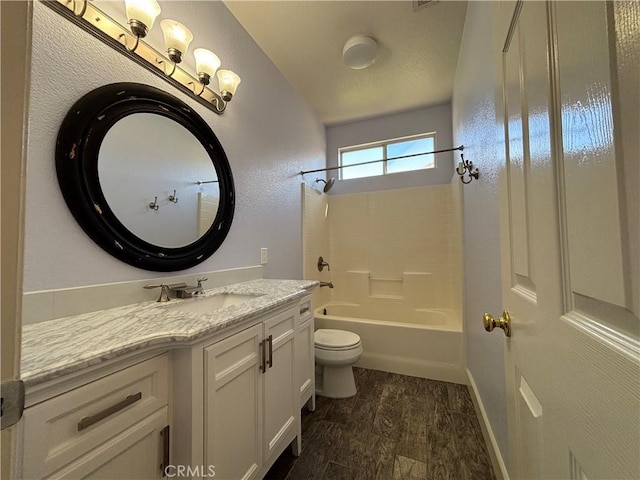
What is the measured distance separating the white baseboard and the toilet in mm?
828

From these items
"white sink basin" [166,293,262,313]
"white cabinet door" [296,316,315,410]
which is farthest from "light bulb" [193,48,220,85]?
"white cabinet door" [296,316,315,410]

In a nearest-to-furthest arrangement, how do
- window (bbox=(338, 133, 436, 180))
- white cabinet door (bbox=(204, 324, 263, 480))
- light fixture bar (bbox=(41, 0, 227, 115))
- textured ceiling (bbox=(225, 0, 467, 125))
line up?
1. white cabinet door (bbox=(204, 324, 263, 480))
2. light fixture bar (bbox=(41, 0, 227, 115))
3. textured ceiling (bbox=(225, 0, 467, 125))
4. window (bbox=(338, 133, 436, 180))

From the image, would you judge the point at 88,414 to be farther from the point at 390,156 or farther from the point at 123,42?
the point at 390,156

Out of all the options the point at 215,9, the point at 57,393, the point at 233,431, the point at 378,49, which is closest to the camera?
the point at 57,393

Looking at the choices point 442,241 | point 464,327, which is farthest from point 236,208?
point 442,241

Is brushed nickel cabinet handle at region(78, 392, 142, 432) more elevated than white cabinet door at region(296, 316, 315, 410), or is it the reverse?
brushed nickel cabinet handle at region(78, 392, 142, 432)

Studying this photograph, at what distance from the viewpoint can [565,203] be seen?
0.39m

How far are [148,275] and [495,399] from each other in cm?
183

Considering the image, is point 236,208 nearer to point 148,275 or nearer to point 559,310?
point 148,275

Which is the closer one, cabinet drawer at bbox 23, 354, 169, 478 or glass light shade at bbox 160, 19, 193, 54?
cabinet drawer at bbox 23, 354, 169, 478

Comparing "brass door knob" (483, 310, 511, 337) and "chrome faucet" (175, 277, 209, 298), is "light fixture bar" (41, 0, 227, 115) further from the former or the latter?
"brass door knob" (483, 310, 511, 337)

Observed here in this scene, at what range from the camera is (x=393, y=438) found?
1.50 m

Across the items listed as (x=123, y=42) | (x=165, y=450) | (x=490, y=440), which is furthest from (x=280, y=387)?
(x=123, y=42)

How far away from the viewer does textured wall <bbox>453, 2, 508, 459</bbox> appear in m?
1.17
